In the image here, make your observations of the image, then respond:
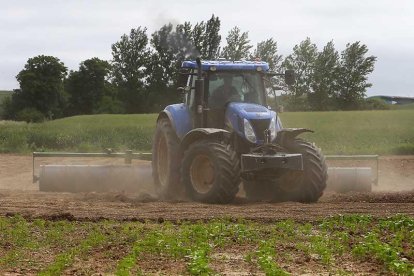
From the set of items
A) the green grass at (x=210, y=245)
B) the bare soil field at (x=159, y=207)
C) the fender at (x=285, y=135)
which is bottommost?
the green grass at (x=210, y=245)

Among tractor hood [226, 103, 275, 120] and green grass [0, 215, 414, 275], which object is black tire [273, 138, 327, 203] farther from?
green grass [0, 215, 414, 275]

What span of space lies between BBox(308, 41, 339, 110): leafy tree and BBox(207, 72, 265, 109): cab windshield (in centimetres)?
5483

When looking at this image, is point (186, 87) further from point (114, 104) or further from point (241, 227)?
point (114, 104)

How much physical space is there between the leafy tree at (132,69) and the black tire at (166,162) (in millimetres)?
46492

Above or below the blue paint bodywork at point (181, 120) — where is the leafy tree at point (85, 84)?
above

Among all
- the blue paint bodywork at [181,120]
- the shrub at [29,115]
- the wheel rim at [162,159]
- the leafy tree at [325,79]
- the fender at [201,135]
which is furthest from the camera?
the shrub at [29,115]

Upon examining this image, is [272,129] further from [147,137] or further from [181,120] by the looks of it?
[147,137]

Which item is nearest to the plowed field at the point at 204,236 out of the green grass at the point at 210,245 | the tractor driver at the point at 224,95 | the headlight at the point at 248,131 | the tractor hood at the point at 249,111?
the green grass at the point at 210,245

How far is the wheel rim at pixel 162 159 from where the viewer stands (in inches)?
671

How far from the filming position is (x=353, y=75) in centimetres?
7794

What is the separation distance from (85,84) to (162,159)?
79067mm

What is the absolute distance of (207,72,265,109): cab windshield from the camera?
15.6 meters

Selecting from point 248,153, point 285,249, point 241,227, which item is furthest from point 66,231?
point 248,153

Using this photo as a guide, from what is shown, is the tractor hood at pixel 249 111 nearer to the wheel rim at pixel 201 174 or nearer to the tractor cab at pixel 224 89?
the tractor cab at pixel 224 89
